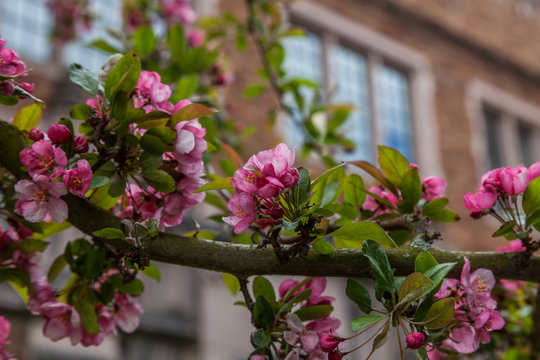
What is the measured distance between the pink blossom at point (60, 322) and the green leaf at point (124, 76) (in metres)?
0.38

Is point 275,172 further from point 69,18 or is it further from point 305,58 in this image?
point 305,58

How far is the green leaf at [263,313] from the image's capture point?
1153mm

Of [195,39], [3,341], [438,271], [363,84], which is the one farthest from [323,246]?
[363,84]

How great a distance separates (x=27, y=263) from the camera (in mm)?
1333

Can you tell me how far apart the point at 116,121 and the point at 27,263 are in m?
0.35

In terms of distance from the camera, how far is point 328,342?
1056 millimetres

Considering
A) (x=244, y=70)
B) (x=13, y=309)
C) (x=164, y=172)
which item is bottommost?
(x=13, y=309)

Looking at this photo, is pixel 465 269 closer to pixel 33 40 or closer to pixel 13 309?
pixel 13 309

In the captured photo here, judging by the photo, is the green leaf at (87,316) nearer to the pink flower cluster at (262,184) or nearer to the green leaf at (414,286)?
the pink flower cluster at (262,184)

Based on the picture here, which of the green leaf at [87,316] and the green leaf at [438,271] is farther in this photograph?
the green leaf at [87,316]

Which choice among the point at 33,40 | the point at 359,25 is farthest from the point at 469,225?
the point at 33,40

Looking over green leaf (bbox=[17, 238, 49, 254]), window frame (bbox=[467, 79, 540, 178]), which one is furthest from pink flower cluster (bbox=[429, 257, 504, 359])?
window frame (bbox=[467, 79, 540, 178])

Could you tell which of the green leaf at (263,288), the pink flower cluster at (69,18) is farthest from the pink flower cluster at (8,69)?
the pink flower cluster at (69,18)

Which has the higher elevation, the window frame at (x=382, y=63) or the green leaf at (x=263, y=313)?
the window frame at (x=382, y=63)
